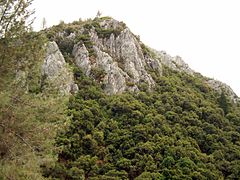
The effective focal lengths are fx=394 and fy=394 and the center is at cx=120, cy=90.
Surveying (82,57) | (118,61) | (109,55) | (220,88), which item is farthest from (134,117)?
(220,88)

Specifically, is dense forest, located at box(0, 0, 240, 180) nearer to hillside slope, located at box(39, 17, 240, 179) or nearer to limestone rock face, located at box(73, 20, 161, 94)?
hillside slope, located at box(39, 17, 240, 179)

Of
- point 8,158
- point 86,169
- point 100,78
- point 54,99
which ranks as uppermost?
point 100,78

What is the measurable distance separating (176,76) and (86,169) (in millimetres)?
32496

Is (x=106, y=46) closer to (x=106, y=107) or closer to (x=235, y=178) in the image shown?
(x=106, y=107)

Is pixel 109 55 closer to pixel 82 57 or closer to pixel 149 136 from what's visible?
pixel 82 57

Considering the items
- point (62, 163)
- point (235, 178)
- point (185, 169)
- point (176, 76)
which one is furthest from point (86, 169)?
point (176, 76)

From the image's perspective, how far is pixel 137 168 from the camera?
42.0 m

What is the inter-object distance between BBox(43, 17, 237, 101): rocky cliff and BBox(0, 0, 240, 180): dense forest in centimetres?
62

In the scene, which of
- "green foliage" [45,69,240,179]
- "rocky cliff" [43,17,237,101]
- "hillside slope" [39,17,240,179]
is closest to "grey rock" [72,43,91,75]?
"rocky cliff" [43,17,237,101]

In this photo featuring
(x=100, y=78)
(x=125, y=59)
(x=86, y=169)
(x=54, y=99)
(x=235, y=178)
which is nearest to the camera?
(x=54, y=99)

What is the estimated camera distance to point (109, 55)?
62781 millimetres

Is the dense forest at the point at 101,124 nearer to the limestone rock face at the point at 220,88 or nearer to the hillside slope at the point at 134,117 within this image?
the hillside slope at the point at 134,117

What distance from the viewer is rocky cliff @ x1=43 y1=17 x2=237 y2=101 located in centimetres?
5766

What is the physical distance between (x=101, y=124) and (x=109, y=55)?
57.5ft
